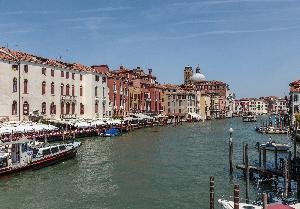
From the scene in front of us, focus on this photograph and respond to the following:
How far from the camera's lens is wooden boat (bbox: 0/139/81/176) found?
2942 cm

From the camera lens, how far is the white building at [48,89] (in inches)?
1951

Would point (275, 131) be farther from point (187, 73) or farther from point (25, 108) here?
point (187, 73)

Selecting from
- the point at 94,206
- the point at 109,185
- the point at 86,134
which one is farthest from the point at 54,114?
the point at 94,206

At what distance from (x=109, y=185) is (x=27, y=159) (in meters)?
8.30

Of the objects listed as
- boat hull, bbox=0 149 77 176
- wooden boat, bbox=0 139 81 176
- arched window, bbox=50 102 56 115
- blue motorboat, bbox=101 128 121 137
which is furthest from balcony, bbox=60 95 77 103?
wooden boat, bbox=0 139 81 176

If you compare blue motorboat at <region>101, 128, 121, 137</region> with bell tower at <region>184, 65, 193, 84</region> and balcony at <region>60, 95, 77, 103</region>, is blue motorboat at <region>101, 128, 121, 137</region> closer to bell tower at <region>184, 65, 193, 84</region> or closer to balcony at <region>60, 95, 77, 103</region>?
balcony at <region>60, 95, 77, 103</region>

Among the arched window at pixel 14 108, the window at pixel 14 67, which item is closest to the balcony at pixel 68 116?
the arched window at pixel 14 108

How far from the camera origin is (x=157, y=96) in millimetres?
106438

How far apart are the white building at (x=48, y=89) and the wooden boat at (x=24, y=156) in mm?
16454

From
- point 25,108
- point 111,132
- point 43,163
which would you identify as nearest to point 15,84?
point 25,108

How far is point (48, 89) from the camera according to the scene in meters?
56.5

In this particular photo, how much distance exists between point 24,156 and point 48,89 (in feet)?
86.4

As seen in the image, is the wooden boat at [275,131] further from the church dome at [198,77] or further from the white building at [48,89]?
the church dome at [198,77]

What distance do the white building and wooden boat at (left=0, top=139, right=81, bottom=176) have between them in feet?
54.0
